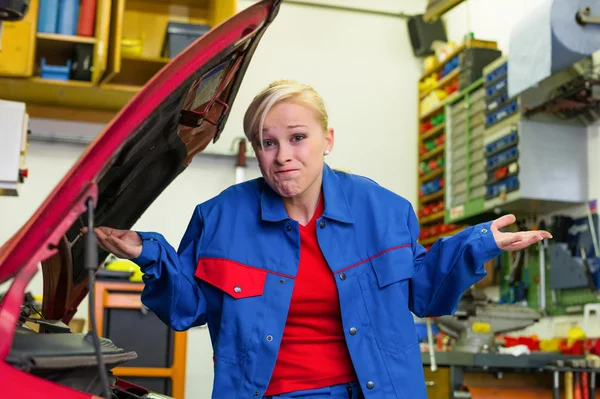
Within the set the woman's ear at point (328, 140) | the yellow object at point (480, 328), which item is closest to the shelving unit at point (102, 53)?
the yellow object at point (480, 328)

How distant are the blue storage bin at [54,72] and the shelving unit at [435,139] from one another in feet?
9.51

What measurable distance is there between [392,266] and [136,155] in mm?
626

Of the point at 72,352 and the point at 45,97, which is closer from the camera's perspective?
the point at 72,352

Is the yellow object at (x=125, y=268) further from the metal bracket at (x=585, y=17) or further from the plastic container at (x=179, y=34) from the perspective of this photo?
the metal bracket at (x=585, y=17)

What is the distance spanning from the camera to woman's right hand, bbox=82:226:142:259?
1358 mm

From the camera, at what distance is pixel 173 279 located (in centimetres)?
154

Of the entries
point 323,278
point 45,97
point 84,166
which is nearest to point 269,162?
point 323,278

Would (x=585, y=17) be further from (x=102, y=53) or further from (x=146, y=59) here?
(x=102, y=53)

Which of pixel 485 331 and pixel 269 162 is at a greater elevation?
pixel 269 162

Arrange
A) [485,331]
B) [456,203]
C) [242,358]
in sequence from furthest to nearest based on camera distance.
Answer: [456,203], [485,331], [242,358]

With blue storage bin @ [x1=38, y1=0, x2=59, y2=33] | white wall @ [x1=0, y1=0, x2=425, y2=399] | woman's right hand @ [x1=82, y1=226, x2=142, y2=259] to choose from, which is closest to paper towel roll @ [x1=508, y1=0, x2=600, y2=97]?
white wall @ [x1=0, y1=0, x2=425, y2=399]

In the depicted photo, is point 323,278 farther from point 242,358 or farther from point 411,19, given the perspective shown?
point 411,19

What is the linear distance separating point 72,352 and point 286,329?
0.71 m

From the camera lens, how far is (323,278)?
1.68m
